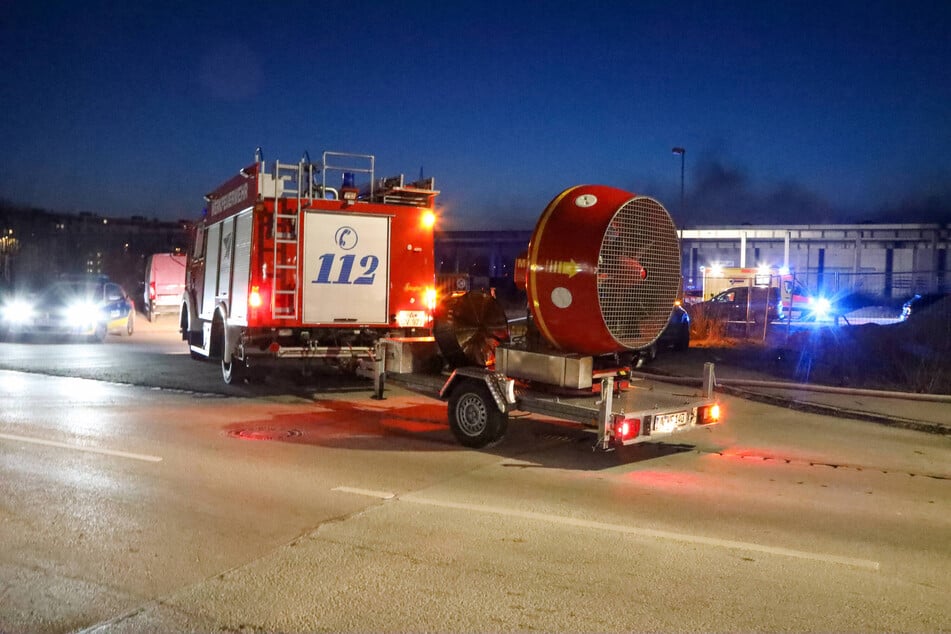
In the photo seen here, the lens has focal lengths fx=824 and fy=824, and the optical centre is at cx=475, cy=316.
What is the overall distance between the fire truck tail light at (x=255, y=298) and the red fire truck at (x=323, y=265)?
15 mm

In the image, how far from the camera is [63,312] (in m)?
22.6

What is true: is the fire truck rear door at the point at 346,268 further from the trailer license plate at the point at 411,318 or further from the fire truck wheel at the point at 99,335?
the fire truck wheel at the point at 99,335

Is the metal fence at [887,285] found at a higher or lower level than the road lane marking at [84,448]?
higher

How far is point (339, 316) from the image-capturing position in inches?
510

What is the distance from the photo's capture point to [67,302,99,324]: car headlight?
22.6 metres

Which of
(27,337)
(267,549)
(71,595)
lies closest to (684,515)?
(267,549)

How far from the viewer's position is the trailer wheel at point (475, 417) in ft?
29.3

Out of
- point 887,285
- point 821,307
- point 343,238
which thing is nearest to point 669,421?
point 343,238

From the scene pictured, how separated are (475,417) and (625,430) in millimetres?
2035

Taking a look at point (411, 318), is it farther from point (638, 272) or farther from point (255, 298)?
point (638, 272)

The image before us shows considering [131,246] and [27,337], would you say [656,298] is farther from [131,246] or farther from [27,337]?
[131,246]

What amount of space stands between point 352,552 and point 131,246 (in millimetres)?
89989

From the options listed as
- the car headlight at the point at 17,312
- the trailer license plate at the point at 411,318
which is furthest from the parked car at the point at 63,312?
the trailer license plate at the point at 411,318

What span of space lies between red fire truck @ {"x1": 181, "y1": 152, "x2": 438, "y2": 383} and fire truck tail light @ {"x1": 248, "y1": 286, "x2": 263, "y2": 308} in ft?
0.05
